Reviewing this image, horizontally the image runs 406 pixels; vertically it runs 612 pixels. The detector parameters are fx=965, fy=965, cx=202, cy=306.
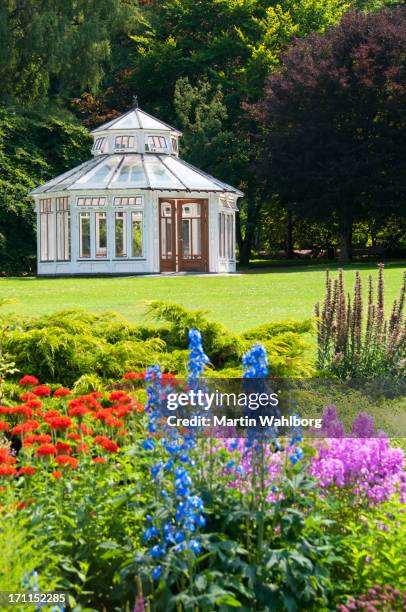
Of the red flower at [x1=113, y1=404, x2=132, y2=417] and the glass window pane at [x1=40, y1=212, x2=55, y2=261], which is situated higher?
the glass window pane at [x1=40, y1=212, x2=55, y2=261]

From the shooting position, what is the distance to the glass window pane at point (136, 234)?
100 feet

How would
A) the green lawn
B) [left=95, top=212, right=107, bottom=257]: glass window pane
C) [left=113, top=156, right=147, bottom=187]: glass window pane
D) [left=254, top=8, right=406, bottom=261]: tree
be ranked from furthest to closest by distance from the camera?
[left=254, top=8, right=406, bottom=261]: tree
[left=95, top=212, right=107, bottom=257]: glass window pane
[left=113, top=156, right=147, bottom=187]: glass window pane
the green lawn

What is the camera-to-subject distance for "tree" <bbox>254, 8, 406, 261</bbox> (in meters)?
32.7

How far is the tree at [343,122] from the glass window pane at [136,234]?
18.9 feet

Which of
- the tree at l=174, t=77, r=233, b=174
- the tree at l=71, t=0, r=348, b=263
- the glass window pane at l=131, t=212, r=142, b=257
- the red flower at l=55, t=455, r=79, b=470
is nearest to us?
the red flower at l=55, t=455, r=79, b=470

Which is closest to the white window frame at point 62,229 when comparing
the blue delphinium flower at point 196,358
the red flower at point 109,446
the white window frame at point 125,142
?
the white window frame at point 125,142

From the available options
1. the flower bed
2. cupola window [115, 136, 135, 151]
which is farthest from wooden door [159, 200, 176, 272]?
the flower bed

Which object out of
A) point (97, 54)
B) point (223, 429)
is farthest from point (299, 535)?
A: point (97, 54)

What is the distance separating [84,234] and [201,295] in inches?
496

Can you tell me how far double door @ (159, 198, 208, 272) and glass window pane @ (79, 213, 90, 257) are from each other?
7.78ft

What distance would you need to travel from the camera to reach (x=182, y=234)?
103ft

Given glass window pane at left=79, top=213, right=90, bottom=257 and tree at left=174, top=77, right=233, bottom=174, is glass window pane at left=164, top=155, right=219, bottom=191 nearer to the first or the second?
glass window pane at left=79, top=213, right=90, bottom=257

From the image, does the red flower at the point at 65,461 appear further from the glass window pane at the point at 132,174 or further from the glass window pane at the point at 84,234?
the glass window pane at the point at 84,234

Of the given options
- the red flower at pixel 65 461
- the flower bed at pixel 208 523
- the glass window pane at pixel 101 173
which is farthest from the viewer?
the glass window pane at pixel 101 173
